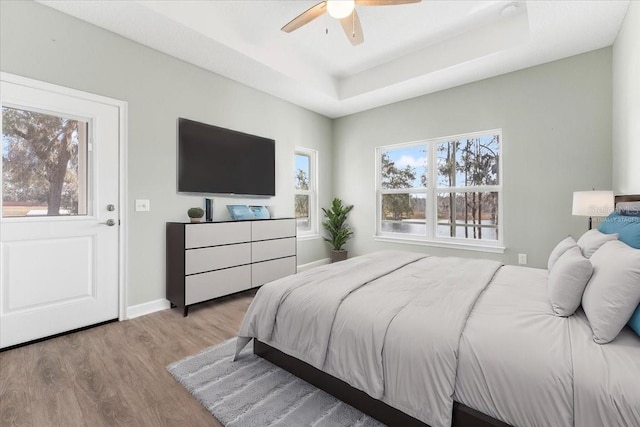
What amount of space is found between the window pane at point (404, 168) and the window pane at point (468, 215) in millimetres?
441

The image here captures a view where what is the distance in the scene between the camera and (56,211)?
7.84 feet

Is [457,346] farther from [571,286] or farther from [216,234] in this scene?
[216,234]

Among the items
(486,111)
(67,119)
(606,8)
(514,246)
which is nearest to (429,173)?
(486,111)

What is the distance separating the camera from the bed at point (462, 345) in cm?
96

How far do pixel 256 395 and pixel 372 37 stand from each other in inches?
139

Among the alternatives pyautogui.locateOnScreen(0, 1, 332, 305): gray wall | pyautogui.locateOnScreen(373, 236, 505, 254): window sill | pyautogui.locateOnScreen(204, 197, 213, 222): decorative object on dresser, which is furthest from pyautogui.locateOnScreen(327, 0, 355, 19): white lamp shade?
pyautogui.locateOnScreen(373, 236, 505, 254): window sill

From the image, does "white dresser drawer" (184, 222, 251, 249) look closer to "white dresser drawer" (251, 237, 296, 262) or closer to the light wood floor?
"white dresser drawer" (251, 237, 296, 262)

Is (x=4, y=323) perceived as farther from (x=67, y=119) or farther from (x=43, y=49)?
(x=43, y=49)

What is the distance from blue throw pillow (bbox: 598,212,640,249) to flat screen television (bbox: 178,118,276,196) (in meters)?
3.38

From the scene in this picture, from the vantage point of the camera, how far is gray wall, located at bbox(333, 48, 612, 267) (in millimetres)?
2965

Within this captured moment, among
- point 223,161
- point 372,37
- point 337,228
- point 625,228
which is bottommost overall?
point 337,228

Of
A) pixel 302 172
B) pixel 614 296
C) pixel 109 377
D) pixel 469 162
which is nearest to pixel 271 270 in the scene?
pixel 302 172

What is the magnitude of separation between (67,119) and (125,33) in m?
0.95

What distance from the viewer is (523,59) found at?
3.12 m
